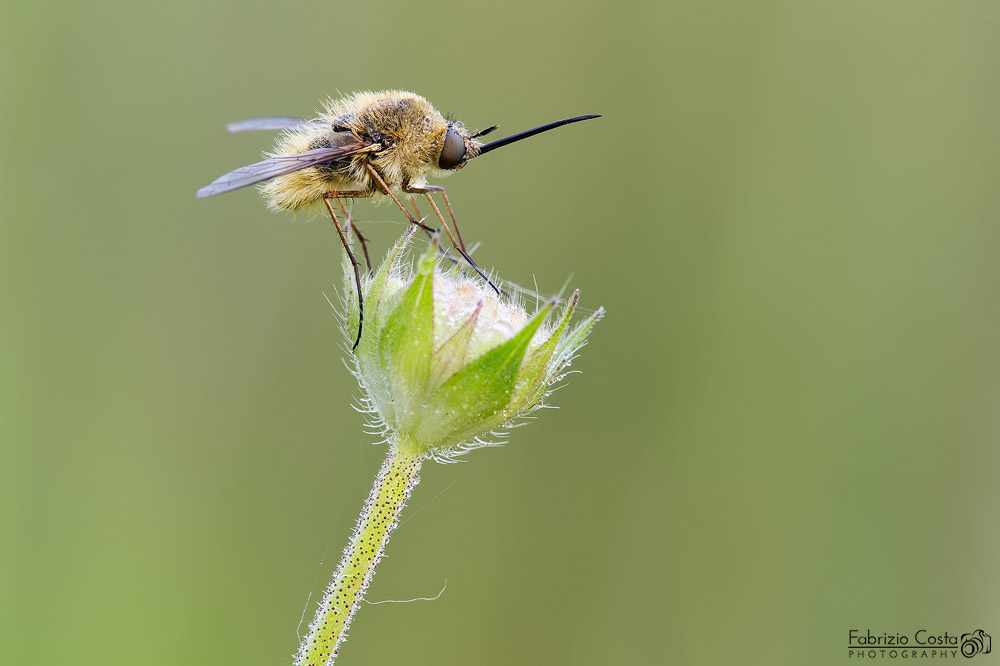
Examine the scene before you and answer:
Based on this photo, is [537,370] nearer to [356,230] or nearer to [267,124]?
[356,230]

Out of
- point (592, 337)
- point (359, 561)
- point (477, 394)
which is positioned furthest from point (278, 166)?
point (592, 337)

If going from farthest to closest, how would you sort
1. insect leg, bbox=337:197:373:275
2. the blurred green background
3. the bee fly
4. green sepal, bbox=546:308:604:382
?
the blurred green background → the bee fly → insect leg, bbox=337:197:373:275 → green sepal, bbox=546:308:604:382

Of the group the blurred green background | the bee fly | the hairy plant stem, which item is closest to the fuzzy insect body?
the bee fly

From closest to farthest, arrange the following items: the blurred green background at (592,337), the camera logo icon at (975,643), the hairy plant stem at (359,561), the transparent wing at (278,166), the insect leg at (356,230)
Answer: the hairy plant stem at (359,561) < the transparent wing at (278,166) < the insect leg at (356,230) < the camera logo icon at (975,643) < the blurred green background at (592,337)

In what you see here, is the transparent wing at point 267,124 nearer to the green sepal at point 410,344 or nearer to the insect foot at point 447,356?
the insect foot at point 447,356

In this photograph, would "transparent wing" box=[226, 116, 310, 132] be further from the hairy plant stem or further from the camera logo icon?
the camera logo icon

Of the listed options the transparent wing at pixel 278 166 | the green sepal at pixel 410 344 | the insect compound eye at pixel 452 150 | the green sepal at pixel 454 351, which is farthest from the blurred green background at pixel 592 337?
the green sepal at pixel 454 351
